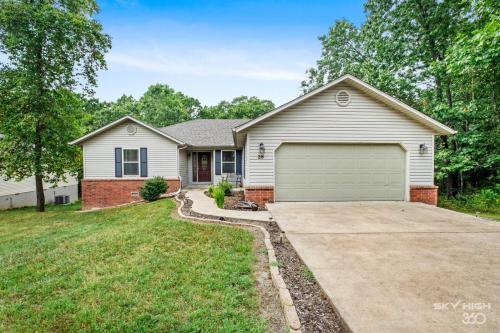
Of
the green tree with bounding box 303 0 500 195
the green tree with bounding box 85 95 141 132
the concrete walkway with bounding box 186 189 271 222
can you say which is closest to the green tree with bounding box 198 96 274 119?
the green tree with bounding box 85 95 141 132

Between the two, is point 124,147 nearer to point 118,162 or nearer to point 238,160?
point 118,162

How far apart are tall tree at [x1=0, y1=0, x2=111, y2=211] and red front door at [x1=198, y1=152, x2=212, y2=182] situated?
6750 mm

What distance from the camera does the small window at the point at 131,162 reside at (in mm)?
13164

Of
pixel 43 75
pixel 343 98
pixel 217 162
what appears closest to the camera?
pixel 343 98

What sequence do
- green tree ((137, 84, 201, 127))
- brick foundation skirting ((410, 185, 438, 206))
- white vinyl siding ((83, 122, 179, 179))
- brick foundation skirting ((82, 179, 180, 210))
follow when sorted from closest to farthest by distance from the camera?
brick foundation skirting ((410, 185, 438, 206)) → brick foundation skirting ((82, 179, 180, 210)) → white vinyl siding ((83, 122, 179, 179)) → green tree ((137, 84, 201, 127))

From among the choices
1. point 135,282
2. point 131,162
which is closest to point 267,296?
point 135,282

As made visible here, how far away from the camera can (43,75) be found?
11.0 meters

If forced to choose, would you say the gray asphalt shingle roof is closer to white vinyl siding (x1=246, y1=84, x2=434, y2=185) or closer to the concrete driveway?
white vinyl siding (x1=246, y1=84, x2=434, y2=185)

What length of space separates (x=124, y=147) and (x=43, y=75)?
446 centimetres

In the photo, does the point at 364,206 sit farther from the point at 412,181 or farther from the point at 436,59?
the point at 436,59

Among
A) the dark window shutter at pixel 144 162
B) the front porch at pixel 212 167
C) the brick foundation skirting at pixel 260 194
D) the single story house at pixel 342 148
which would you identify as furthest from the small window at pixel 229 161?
the brick foundation skirting at pixel 260 194

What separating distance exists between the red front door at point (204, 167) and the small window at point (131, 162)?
12.7 feet

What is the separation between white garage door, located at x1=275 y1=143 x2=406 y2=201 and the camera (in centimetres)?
895

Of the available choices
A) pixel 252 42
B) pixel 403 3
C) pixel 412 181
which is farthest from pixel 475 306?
pixel 252 42
